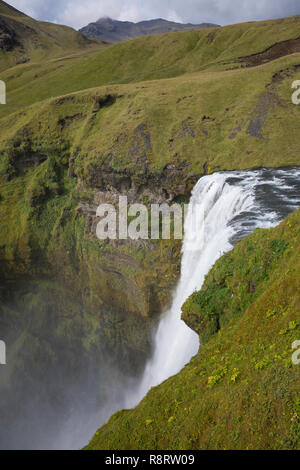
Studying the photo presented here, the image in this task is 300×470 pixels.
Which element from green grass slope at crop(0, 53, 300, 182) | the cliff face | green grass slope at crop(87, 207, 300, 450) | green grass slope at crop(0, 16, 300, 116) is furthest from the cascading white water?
green grass slope at crop(0, 16, 300, 116)

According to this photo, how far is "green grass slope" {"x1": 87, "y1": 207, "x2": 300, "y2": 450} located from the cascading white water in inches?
143

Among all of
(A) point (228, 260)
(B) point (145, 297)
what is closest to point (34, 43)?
(B) point (145, 297)

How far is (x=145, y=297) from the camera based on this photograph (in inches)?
1264

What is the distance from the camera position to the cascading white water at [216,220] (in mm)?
17000

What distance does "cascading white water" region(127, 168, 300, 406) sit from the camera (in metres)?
17.0

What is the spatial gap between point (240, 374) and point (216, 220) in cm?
1552

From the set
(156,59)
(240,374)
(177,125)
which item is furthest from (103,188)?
(156,59)

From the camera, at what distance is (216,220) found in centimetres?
2231

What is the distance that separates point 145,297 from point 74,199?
1935cm

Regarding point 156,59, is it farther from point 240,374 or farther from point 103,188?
point 240,374

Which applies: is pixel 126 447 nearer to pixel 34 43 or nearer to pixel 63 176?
pixel 63 176

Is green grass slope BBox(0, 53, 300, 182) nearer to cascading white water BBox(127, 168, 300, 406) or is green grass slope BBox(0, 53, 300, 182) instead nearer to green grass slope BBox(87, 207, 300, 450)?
cascading white water BBox(127, 168, 300, 406)

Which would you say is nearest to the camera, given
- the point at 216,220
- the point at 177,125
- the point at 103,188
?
the point at 216,220

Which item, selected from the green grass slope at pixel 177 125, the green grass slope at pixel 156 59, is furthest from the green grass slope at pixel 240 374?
the green grass slope at pixel 156 59
